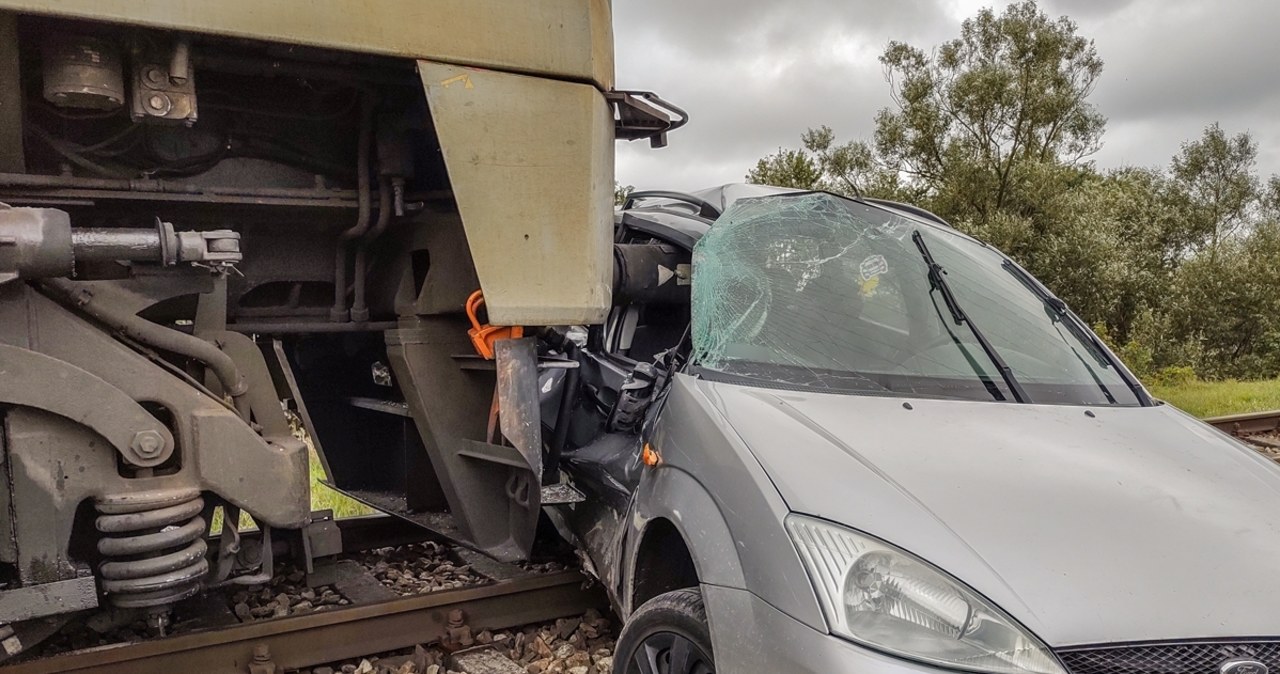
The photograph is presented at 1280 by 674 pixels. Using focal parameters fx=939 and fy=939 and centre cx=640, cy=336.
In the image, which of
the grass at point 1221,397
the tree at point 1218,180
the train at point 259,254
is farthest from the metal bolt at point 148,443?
the tree at point 1218,180

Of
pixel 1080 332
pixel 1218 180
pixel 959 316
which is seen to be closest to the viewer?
pixel 959 316

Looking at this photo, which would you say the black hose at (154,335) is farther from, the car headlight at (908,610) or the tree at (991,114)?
the tree at (991,114)

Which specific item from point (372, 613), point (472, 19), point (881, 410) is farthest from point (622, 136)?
point (372, 613)

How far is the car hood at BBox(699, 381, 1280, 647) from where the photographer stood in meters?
2.06

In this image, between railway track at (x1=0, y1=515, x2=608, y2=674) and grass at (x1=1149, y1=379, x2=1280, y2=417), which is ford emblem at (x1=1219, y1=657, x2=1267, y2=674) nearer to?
railway track at (x1=0, y1=515, x2=608, y2=674)

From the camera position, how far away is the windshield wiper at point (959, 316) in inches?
118

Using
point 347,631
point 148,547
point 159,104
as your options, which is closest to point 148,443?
point 148,547

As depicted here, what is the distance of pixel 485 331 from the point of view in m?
3.81

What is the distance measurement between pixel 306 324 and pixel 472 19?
1.68m

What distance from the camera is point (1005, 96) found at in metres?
18.9

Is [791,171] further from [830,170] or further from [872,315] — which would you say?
[872,315]

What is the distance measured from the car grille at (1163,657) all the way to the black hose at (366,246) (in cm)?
313

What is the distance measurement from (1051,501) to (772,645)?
78 cm

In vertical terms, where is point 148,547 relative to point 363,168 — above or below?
below
